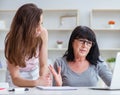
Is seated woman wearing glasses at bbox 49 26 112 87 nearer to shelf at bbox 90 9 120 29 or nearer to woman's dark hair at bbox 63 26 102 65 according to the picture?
woman's dark hair at bbox 63 26 102 65

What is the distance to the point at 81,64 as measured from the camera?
229cm

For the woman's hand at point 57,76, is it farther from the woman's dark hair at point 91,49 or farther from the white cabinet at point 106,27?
the white cabinet at point 106,27

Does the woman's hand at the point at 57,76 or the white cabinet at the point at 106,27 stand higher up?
the white cabinet at the point at 106,27

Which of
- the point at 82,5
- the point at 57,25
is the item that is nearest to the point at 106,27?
the point at 82,5

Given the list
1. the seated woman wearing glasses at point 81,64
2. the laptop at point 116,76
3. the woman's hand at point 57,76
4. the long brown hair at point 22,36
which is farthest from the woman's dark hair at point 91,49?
the laptop at point 116,76

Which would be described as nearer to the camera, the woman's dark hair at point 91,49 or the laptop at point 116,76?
the laptop at point 116,76

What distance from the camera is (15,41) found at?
2.12 meters

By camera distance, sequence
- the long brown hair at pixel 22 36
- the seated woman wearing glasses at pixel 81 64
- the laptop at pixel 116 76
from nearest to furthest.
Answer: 1. the laptop at pixel 116 76
2. the long brown hair at pixel 22 36
3. the seated woman wearing glasses at pixel 81 64

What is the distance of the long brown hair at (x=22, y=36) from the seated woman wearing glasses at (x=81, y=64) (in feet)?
0.91

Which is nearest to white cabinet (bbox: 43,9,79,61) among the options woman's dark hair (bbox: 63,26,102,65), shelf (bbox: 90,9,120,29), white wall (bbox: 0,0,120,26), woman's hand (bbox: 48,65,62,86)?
white wall (bbox: 0,0,120,26)

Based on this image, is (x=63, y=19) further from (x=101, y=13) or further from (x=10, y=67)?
(x=10, y=67)

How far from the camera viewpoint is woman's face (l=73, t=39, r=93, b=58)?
7.38 ft

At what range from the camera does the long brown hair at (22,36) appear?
2109 millimetres

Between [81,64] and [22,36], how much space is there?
537 mm
